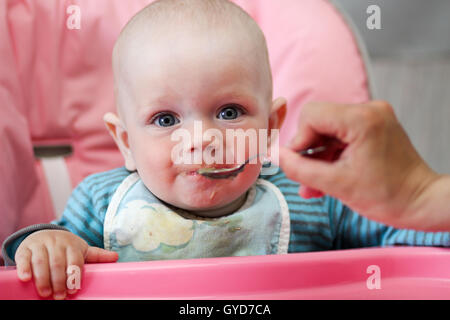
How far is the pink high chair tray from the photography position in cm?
43

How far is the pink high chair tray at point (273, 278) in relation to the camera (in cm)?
43

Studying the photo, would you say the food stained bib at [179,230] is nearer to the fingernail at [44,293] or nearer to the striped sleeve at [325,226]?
the striped sleeve at [325,226]

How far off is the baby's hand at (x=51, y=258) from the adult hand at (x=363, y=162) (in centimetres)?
20

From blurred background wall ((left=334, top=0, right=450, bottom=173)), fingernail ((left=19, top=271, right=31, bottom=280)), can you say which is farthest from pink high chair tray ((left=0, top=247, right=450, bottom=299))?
blurred background wall ((left=334, top=0, right=450, bottom=173))

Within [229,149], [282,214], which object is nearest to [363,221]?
[282,214]

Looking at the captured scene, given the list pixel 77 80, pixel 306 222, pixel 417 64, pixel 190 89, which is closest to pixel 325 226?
pixel 306 222

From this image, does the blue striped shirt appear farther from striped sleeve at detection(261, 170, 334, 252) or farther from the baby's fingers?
the baby's fingers

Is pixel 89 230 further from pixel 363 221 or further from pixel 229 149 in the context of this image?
pixel 363 221

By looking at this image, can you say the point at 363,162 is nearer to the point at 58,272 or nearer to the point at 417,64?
the point at 58,272

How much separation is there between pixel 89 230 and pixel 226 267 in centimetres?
19

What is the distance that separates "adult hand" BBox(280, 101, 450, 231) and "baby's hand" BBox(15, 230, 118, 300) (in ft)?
0.65

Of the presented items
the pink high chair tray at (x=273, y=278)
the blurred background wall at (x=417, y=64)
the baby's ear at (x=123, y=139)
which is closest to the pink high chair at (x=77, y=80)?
the pink high chair tray at (x=273, y=278)

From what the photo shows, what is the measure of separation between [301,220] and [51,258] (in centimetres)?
28
